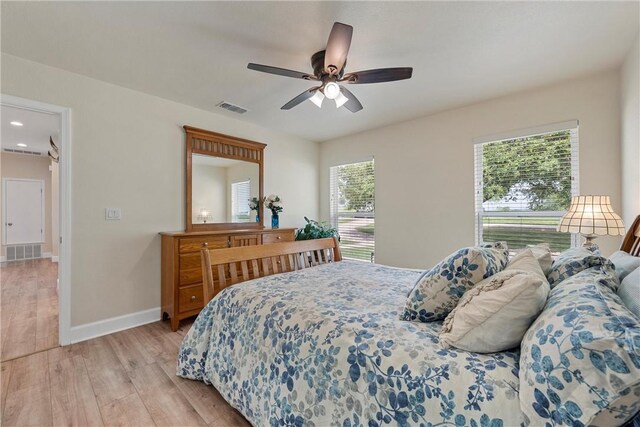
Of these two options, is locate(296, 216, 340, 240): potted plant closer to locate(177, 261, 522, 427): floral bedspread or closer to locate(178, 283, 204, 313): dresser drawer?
locate(178, 283, 204, 313): dresser drawer

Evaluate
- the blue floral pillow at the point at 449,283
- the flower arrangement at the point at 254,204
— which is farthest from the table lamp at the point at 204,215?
the blue floral pillow at the point at 449,283

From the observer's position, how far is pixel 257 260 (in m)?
2.18

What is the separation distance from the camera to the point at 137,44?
6.91 ft

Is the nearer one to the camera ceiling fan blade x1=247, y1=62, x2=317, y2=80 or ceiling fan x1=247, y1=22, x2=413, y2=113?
ceiling fan x1=247, y1=22, x2=413, y2=113

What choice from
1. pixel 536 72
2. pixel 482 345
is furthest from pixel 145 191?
pixel 536 72

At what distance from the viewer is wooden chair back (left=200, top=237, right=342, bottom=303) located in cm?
189

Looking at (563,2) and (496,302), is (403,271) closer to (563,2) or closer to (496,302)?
(496,302)

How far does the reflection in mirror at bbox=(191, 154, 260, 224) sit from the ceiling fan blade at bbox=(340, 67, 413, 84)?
2199mm

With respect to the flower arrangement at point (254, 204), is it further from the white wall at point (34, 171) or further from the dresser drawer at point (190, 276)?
the white wall at point (34, 171)

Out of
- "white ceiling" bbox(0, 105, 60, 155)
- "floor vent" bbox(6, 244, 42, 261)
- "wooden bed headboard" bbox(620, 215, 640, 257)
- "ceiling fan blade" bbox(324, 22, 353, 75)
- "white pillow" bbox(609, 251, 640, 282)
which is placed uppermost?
"white ceiling" bbox(0, 105, 60, 155)

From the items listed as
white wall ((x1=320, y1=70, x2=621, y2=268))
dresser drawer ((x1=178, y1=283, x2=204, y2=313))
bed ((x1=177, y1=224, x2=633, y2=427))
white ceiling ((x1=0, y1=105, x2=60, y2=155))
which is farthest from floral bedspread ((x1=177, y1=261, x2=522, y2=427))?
white ceiling ((x1=0, y1=105, x2=60, y2=155))

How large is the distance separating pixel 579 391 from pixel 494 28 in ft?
7.26

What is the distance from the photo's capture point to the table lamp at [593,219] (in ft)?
6.58

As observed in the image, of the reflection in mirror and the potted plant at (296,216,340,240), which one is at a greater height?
the reflection in mirror
